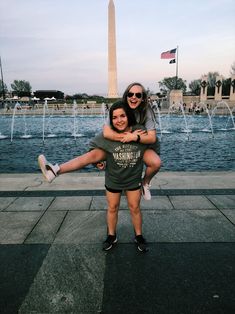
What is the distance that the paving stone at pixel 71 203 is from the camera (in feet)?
16.1

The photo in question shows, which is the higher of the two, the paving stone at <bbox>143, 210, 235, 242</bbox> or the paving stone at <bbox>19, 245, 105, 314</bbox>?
the paving stone at <bbox>19, 245, 105, 314</bbox>

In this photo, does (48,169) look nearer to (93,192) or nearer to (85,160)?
(85,160)

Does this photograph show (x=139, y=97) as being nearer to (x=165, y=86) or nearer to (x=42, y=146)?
(x=42, y=146)

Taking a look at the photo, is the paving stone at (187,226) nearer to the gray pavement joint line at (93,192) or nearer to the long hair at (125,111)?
the gray pavement joint line at (93,192)

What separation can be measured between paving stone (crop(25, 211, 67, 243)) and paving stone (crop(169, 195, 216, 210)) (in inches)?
73.7

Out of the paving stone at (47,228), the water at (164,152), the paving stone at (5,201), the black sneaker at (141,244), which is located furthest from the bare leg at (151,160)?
the water at (164,152)

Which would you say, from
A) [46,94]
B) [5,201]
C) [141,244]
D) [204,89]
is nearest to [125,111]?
[141,244]

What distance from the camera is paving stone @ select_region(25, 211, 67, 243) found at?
12.4 feet

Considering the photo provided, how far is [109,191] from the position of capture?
136 inches

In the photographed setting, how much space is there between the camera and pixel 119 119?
3168 millimetres

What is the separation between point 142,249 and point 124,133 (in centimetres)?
134

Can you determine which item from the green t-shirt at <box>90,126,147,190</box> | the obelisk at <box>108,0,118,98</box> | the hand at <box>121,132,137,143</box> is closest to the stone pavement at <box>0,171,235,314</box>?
the green t-shirt at <box>90,126,147,190</box>

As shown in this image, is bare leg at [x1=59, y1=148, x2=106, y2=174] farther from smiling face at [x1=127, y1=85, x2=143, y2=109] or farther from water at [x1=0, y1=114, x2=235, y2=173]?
water at [x1=0, y1=114, x2=235, y2=173]

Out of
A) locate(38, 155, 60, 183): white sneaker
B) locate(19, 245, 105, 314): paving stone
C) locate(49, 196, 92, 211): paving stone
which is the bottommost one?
locate(49, 196, 92, 211): paving stone
